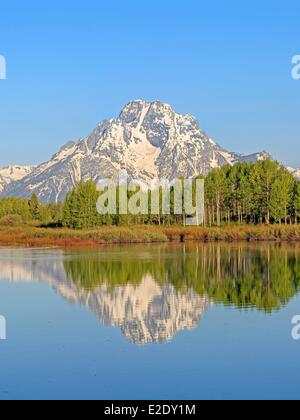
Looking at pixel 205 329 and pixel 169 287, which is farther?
pixel 169 287

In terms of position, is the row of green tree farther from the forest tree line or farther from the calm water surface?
the calm water surface

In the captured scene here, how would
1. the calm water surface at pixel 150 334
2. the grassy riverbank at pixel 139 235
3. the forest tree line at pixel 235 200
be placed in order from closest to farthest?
1. the calm water surface at pixel 150 334
2. the grassy riverbank at pixel 139 235
3. the forest tree line at pixel 235 200

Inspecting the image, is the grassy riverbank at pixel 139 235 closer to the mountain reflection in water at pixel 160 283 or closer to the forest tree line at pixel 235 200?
the forest tree line at pixel 235 200

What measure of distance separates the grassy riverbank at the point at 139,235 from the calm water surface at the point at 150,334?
33032 mm

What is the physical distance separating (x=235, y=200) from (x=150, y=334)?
70419mm

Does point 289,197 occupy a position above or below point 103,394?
above

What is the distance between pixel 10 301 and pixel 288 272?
1505cm

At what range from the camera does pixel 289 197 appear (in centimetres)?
8412

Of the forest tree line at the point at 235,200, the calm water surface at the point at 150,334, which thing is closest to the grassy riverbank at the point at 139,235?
the forest tree line at the point at 235,200

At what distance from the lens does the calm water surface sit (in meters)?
13.9

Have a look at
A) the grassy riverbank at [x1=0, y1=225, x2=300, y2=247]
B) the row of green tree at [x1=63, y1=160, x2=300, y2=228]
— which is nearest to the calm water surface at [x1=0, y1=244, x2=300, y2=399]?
the grassy riverbank at [x1=0, y1=225, x2=300, y2=247]

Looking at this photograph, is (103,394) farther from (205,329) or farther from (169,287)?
(169,287)

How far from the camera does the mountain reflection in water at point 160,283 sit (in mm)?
21812
